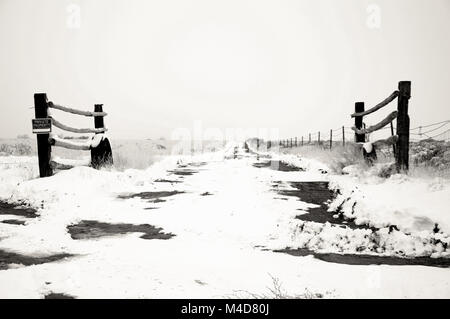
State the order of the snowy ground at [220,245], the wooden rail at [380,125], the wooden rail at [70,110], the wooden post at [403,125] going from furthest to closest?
the wooden rail at [70,110] < the wooden rail at [380,125] < the wooden post at [403,125] < the snowy ground at [220,245]

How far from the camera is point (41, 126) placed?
8297mm

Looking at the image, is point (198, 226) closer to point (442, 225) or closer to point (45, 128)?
point (442, 225)

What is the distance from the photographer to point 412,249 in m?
3.77

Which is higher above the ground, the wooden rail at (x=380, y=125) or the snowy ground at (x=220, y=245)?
the wooden rail at (x=380, y=125)

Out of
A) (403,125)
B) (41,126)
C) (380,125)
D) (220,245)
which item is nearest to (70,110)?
(41,126)

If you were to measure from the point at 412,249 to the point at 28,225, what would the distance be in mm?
4861

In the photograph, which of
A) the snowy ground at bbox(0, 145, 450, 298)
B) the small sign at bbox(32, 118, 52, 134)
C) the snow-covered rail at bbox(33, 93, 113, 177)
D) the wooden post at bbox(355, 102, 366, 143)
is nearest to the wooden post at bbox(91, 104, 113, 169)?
the snow-covered rail at bbox(33, 93, 113, 177)

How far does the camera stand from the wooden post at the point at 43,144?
8305 millimetres

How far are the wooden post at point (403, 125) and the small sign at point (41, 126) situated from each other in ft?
27.5

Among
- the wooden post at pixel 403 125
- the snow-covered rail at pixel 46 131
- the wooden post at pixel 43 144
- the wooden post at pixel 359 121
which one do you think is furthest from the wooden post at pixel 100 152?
the wooden post at pixel 403 125

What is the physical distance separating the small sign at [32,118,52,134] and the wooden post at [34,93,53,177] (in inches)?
5.0

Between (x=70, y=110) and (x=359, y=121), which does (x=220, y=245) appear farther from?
(x=359, y=121)

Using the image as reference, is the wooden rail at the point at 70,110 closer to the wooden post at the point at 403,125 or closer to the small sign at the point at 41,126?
the small sign at the point at 41,126
